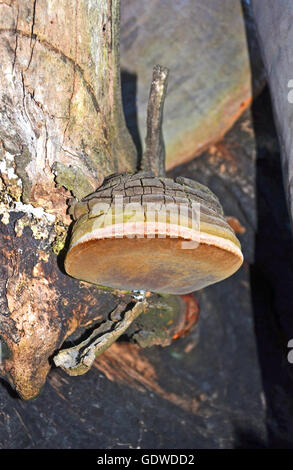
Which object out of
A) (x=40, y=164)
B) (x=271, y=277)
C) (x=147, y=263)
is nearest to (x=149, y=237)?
(x=147, y=263)

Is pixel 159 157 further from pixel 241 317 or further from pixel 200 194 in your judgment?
pixel 241 317

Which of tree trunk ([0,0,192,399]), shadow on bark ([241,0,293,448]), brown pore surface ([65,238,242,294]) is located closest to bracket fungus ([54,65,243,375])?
brown pore surface ([65,238,242,294])

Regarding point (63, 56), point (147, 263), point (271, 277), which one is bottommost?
point (147, 263)

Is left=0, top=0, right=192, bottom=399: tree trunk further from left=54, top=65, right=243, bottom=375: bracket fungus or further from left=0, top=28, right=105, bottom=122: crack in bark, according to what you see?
left=54, top=65, right=243, bottom=375: bracket fungus

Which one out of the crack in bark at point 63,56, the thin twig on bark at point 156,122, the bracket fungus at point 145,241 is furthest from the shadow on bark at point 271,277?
the crack in bark at point 63,56

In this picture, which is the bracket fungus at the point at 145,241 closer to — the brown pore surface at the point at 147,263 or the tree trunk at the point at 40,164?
the brown pore surface at the point at 147,263

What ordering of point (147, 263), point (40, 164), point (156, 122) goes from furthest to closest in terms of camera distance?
point (156, 122) → point (40, 164) → point (147, 263)

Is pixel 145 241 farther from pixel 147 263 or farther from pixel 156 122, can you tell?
pixel 156 122

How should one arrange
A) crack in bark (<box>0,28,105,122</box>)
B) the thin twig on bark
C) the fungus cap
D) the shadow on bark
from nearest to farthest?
the fungus cap
crack in bark (<box>0,28,105,122</box>)
the thin twig on bark
the shadow on bark
